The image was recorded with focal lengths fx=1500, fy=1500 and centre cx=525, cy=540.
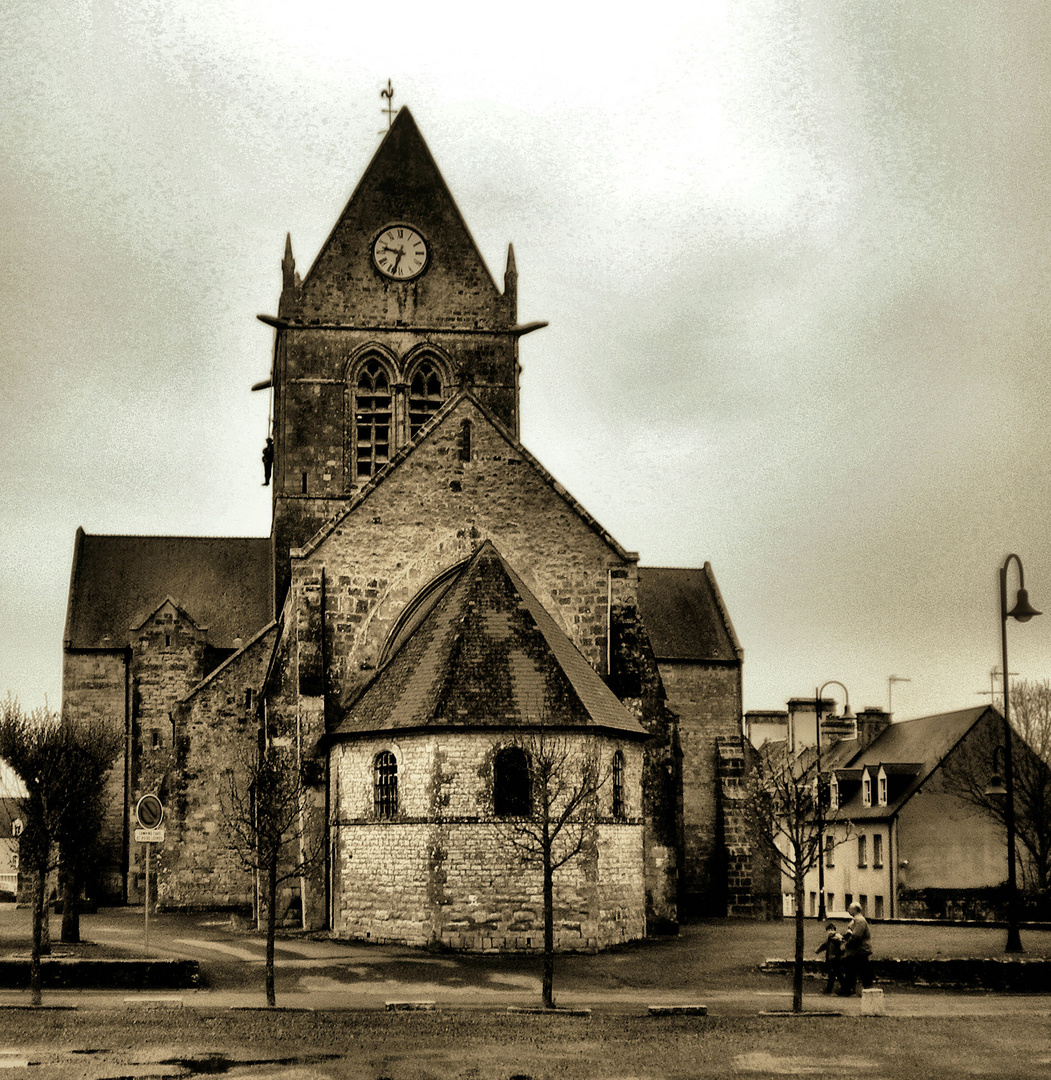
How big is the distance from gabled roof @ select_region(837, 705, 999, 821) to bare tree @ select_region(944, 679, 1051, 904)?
25.3 inches

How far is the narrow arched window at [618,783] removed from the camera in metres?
29.7

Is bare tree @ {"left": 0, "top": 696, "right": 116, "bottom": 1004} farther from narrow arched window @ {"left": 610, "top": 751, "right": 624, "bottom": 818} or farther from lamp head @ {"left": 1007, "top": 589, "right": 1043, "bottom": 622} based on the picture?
lamp head @ {"left": 1007, "top": 589, "right": 1043, "bottom": 622}

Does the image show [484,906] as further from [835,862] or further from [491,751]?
[835,862]

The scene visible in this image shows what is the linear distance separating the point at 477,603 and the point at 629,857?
5.88 m

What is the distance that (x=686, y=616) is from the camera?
49.5 meters

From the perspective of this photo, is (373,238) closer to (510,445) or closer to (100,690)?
(510,445)

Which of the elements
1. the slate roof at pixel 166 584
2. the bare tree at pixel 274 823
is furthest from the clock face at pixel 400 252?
the bare tree at pixel 274 823

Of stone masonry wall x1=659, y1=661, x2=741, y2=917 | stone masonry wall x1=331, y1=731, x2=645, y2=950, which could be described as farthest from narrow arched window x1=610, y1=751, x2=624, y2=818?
stone masonry wall x1=659, y1=661, x2=741, y2=917

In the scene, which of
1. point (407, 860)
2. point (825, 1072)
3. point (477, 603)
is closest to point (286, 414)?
point (477, 603)

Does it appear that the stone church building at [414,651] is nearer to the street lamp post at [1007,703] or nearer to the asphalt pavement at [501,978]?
the asphalt pavement at [501,978]

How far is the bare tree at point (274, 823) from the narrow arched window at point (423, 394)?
37.2 ft

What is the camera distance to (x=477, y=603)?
2989 cm

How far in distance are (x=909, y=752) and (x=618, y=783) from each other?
24786mm

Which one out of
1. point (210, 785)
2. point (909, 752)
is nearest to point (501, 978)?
point (210, 785)
